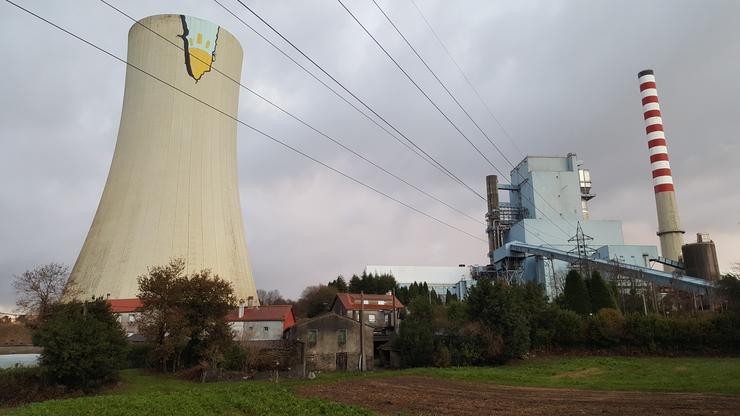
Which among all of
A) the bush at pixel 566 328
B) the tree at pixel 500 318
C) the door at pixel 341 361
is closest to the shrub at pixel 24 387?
the door at pixel 341 361

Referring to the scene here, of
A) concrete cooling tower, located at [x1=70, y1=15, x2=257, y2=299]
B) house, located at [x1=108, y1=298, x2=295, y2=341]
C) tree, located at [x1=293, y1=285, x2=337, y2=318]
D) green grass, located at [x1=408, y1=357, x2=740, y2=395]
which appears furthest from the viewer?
tree, located at [x1=293, y1=285, x2=337, y2=318]

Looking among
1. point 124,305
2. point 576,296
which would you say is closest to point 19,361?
point 124,305

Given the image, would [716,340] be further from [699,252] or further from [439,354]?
[699,252]

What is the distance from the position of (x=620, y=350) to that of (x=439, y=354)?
11.3 metres

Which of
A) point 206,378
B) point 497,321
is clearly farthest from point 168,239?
point 497,321

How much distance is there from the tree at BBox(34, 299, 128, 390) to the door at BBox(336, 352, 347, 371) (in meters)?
14.6

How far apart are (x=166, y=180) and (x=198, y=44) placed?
967 cm

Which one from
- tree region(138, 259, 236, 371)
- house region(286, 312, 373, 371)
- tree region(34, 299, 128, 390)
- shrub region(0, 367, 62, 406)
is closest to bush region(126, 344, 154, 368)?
tree region(138, 259, 236, 371)

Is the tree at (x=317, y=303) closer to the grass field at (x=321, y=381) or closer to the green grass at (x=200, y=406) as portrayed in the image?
the grass field at (x=321, y=381)

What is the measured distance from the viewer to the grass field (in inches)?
466

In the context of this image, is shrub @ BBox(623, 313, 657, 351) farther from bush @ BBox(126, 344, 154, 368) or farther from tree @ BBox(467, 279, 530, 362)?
bush @ BBox(126, 344, 154, 368)

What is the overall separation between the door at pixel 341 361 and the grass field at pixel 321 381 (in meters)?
8.42

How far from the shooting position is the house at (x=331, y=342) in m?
32.7

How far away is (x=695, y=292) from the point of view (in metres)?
46.4
